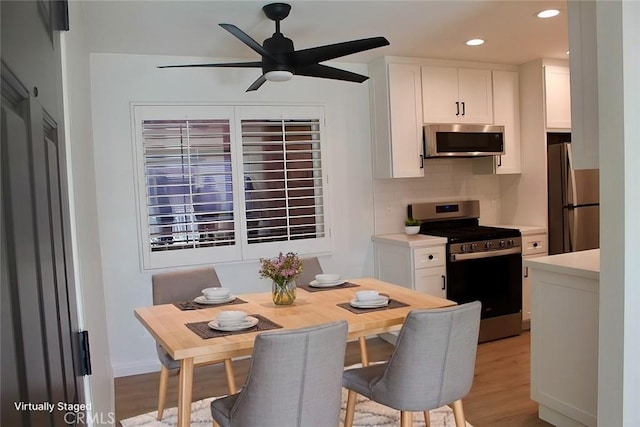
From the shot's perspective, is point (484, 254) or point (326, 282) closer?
point (326, 282)

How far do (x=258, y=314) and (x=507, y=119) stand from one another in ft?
11.8

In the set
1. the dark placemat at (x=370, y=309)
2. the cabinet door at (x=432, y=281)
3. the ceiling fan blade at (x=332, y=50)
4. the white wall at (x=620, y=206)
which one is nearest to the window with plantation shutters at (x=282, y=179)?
the cabinet door at (x=432, y=281)

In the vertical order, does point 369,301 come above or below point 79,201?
below

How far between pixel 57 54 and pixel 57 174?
304mm

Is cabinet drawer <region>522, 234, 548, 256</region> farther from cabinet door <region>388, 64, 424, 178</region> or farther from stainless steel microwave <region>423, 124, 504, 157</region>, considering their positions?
cabinet door <region>388, 64, 424, 178</region>

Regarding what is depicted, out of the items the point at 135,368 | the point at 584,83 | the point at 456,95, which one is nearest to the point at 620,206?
the point at 584,83

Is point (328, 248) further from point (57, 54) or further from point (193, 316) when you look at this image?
point (57, 54)

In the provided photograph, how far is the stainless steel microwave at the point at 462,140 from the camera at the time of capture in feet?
15.6

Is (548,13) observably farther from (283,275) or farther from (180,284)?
(180,284)

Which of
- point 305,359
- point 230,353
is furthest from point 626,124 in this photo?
point 230,353

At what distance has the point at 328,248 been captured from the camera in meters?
4.75

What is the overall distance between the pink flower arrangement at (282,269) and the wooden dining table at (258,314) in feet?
0.53

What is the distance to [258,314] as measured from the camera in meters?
2.72

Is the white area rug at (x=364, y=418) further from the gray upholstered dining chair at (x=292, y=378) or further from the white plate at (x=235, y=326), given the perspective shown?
the gray upholstered dining chair at (x=292, y=378)
